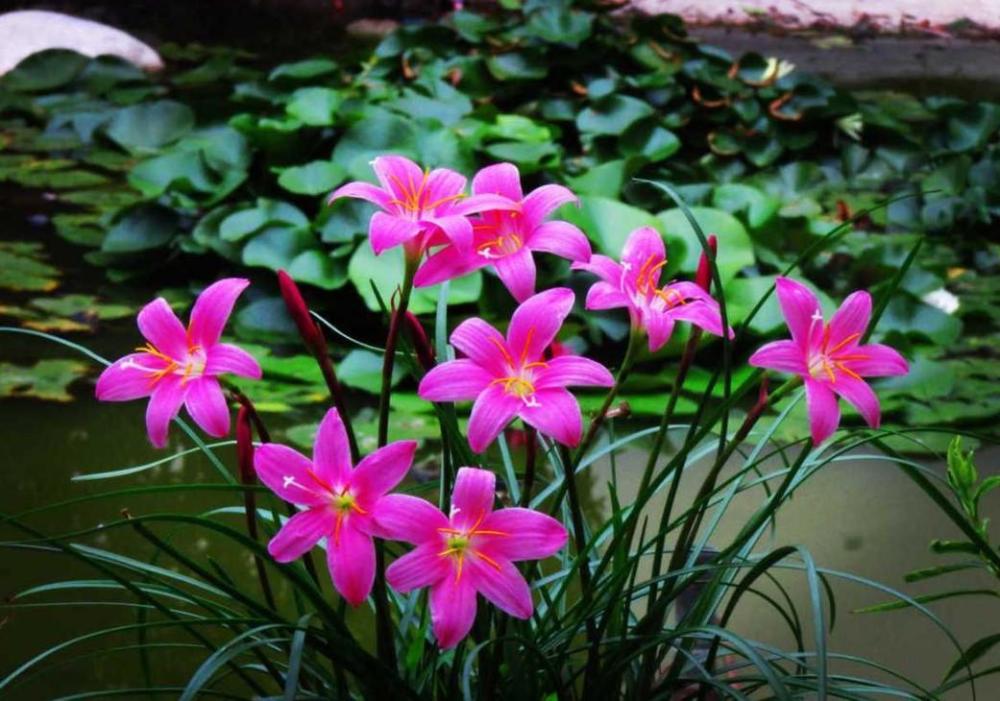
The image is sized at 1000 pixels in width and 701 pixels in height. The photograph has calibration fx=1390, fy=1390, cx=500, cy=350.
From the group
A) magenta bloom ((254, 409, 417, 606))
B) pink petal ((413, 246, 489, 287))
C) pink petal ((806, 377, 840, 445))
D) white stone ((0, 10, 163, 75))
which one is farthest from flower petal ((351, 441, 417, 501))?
white stone ((0, 10, 163, 75))

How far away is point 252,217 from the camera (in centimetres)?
268

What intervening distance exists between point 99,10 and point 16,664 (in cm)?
413

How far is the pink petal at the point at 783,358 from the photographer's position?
0.78m

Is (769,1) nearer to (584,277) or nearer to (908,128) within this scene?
(908,128)

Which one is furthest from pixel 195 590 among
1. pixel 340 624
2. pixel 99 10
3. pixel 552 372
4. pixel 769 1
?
pixel 99 10

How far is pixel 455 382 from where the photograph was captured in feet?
2.49

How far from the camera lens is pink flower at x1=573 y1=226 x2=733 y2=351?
0.82 meters

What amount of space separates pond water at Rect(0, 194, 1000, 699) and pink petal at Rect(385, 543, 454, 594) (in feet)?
2.71

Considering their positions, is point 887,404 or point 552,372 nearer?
point 552,372

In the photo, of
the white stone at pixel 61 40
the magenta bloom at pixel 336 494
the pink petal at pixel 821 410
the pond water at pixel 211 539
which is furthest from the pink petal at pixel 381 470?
the white stone at pixel 61 40

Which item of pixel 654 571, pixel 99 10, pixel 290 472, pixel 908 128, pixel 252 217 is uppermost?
pixel 290 472

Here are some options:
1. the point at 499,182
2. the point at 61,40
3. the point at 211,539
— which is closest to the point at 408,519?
the point at 499,182

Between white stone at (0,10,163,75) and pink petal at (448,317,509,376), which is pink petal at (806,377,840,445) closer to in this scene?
pink petal at (448,317,509,376)

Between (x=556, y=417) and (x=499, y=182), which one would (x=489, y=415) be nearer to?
(x=556, y=417)
